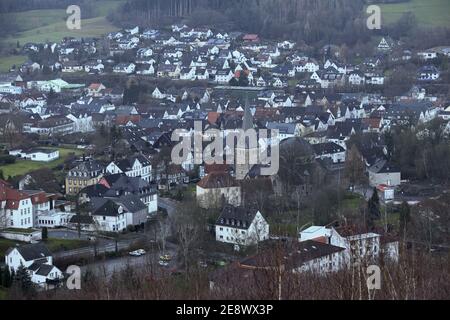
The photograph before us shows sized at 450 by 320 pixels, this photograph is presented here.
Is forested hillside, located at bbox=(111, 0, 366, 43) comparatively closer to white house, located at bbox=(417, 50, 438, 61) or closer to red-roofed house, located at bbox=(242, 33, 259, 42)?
red-roofed house, located at bbox=(242, 33, 259, 42)

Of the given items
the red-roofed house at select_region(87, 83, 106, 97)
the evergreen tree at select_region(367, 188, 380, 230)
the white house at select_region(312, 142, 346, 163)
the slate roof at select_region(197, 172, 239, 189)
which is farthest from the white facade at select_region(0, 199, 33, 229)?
the red-roofed house at select_region(87, 83, 106, 97)

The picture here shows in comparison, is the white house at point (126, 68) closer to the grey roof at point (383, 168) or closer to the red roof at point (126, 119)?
the red roof at point (126, 119)

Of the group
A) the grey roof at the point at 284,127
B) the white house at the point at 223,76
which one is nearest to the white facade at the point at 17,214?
the grey roof at the point at 284,127

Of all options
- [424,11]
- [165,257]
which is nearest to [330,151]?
[165,257]

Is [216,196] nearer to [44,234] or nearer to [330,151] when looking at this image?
[44,234]

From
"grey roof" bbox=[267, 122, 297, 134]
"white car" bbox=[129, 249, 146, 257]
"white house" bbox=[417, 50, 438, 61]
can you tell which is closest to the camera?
"white car" bbox=[129, 249, 146, 257]

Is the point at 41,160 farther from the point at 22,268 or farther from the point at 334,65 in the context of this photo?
the point at 334,65
